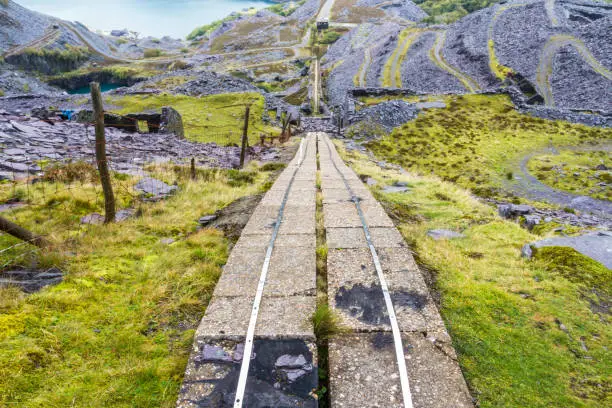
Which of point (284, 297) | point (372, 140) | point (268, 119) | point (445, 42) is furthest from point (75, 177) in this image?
point (445, 42)

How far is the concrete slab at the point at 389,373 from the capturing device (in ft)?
12.8

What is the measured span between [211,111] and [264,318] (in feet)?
125

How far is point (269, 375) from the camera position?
4.12m

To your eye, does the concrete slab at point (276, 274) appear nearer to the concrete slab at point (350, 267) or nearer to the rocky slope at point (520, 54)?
Answer: the concrete slab at point (350, 267)

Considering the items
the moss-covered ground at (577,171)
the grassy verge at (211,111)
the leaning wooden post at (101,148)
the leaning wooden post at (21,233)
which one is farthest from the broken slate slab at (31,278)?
the moss-covered ground at (577,171)

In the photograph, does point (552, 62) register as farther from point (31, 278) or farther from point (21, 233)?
point (31, 278)

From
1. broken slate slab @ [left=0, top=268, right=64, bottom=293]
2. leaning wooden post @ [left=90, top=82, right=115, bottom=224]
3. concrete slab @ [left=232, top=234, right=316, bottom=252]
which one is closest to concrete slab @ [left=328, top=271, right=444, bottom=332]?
concrete slab @ [left=232, top=234, right=316, bottom=252]

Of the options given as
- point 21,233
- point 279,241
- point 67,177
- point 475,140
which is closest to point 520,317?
point 279,241

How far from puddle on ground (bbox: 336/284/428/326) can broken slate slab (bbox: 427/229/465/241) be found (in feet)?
11.4

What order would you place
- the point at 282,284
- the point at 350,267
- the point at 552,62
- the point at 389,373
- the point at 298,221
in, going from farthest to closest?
the point at 552,62, the point at 298,221, the point at 350,267, the point at 282,284, the point at 389,373

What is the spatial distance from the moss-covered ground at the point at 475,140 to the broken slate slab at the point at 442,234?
13668 millimetres

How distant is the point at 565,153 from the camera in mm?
27891

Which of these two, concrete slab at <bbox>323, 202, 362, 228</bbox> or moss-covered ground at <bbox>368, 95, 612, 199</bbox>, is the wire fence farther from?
moss-covered ground at <bbox>368, 95, 612, 199</bbox>

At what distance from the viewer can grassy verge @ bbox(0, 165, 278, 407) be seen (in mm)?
3980
